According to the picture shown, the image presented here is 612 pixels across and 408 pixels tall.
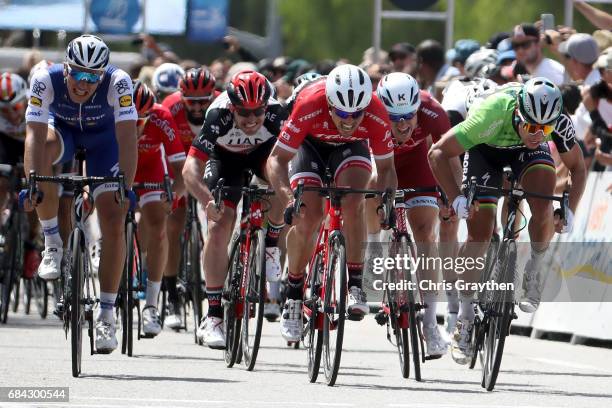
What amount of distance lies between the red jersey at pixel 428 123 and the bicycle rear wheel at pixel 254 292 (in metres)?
1.48

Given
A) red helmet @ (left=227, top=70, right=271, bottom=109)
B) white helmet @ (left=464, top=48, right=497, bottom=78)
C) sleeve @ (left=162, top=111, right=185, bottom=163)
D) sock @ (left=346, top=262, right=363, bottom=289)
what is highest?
white helmet @ (left=464, top=48, right=497, bottom=78)

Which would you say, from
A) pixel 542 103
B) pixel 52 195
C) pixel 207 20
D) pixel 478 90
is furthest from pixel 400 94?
pixel 207 20

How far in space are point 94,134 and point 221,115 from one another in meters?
0.98

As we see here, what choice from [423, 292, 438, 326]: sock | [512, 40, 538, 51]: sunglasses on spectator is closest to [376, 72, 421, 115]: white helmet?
[423, 292, 438, 326]: sock

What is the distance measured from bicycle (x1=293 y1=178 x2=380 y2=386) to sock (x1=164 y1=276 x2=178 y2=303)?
3.62 m

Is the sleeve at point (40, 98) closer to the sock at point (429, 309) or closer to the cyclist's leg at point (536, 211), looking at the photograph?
the sock at point (429, 309)

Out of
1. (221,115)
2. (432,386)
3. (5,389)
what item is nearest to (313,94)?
(221,115)

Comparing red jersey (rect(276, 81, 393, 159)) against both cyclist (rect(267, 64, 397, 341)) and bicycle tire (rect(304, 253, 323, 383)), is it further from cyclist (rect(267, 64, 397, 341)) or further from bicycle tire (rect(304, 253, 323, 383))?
bicycle tire (rect(304, 253, 323, 383))

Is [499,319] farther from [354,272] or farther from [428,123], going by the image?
[428,123]

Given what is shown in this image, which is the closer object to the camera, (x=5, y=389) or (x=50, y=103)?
(x=5, y=389)

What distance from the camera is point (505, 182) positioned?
13234 mm

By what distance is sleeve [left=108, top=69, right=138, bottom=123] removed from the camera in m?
12.4

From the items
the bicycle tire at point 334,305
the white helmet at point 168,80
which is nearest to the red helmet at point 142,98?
the white helmet at point 168,80

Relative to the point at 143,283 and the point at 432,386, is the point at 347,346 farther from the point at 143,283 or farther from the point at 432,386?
the point at 432,386
